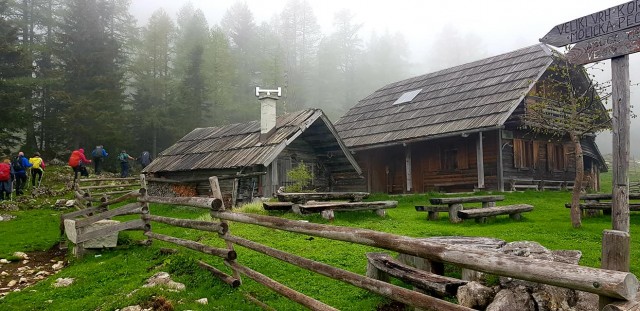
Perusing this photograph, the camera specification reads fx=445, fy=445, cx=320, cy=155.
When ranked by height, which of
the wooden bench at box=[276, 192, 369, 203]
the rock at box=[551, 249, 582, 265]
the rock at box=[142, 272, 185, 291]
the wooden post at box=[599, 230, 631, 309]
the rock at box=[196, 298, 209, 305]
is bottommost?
the rock at box=[196, 298, 209, 305]

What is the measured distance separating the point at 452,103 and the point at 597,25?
15.3m

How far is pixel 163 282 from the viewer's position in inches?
263

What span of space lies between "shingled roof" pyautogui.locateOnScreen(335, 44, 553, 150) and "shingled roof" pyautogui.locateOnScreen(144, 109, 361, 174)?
155 inches

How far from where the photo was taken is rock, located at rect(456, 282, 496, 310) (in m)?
3.98

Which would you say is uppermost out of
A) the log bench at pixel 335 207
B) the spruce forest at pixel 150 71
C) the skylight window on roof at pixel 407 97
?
the spruce forest at pixel 150 71

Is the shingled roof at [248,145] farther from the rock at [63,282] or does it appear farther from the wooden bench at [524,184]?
the rock at [63,282]

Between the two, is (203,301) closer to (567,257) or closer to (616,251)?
(567,257)

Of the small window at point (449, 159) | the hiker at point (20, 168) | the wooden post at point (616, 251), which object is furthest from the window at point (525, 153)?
the hiker at point (20, 168)

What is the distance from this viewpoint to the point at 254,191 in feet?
55.2

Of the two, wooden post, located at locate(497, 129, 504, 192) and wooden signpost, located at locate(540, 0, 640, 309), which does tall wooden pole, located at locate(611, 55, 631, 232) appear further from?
wooden post, located at locate(497, 129, 504, 192)

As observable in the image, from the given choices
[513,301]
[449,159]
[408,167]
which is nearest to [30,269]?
[513,301]

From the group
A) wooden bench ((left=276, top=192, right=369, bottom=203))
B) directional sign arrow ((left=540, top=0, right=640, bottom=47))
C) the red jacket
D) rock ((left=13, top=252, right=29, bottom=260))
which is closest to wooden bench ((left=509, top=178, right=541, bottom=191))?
wooden bench ((left=276, top=192, right=369, bottom=203))

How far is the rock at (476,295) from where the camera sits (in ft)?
13.0

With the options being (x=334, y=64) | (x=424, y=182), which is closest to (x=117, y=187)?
(x=424, y=182)
